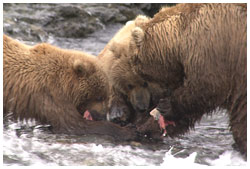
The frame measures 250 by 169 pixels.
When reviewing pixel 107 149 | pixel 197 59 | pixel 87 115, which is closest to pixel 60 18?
pixel 87 115

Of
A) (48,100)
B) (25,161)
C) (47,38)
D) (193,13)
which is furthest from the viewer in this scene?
(47,38)

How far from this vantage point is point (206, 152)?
19.4ft

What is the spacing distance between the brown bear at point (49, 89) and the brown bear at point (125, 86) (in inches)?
14.7

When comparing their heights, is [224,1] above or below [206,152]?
above

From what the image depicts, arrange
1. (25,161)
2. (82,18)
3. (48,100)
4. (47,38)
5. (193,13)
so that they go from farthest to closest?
1. (82,18)
2. (47,38)
3. (48,100)
4. (193,13)
5. (25,161)

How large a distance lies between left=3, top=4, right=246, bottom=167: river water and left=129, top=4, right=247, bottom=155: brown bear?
0.36 m

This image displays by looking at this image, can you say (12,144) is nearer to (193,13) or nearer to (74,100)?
(74,100)

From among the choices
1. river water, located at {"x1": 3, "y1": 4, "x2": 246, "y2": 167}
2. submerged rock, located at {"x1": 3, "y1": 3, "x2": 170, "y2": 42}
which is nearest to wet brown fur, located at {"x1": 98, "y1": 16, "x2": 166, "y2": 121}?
river water, located at {"x1": 3, "y1": 4, "x2": 246, "y2": 167}

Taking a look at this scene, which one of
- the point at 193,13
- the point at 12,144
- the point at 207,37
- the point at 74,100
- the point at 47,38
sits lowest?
the point at 12,144

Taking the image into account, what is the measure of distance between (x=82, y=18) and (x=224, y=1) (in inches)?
309

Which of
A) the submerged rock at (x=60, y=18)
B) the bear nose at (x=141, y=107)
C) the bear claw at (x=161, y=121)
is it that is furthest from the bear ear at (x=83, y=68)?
the submerged rock at (x=60, y=18)

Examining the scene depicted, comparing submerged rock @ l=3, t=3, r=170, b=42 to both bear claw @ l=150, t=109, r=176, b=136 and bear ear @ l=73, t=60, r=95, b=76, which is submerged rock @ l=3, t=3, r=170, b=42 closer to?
bear ear @ l=73, t=60, r=95, b=76

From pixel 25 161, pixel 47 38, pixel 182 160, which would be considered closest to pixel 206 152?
pixel 182 160

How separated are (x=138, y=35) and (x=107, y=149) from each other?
1.54 meters
